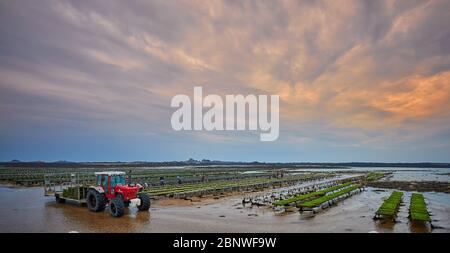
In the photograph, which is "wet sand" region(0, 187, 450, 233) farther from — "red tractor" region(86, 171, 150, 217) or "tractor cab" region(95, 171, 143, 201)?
"tractor cab" region(95, 171, 143, 201)

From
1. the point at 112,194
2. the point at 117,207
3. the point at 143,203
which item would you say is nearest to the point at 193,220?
the point at 143,203

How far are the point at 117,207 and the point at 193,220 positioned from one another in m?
4.57

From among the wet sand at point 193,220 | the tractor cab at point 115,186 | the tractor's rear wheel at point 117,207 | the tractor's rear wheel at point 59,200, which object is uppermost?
the tractor cab at point 115,186

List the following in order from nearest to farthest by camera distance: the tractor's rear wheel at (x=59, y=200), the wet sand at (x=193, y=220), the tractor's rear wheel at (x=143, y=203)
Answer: the wet sand at (x=193, y=220), the tractor's rear wheel at (x=143, y=203), the tractor's rear wheel at (x=59, y=200)

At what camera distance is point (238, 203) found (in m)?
27.9

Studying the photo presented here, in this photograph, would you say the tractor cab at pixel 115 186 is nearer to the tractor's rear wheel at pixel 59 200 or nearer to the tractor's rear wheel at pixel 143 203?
the tractor's rear wheel at pixel 143 203

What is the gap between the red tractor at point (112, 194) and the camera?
66.0 feet

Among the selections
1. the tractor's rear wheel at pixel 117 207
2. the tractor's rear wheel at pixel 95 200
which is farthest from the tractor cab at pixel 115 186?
the tractor's rear wheel at pixel 117 207

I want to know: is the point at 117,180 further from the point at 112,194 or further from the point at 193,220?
the point at 193,220

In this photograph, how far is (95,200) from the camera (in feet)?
68.1
